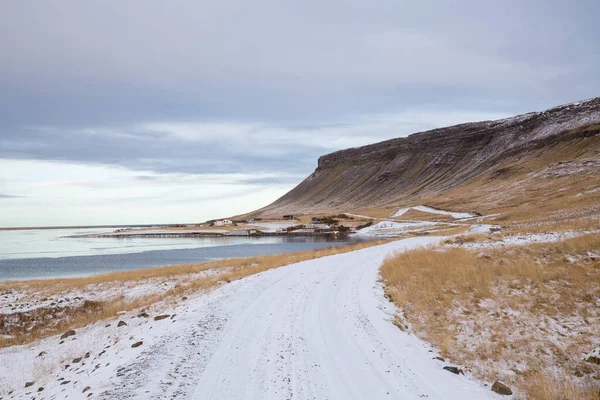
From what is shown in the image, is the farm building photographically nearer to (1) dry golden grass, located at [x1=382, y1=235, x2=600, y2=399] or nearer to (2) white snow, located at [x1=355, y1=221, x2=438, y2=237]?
(2) white snow, located at [x1=355, y1=221, x2=438, y2=237]

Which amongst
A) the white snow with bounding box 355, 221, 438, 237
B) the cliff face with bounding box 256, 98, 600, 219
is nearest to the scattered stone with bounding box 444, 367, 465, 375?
the white snow with bounding box 355, 221, 438, 237

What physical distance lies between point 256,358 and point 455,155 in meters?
174

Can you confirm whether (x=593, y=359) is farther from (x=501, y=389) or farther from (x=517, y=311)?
(x=517, y=311)

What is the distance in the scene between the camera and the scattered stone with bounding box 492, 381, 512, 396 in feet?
23.0

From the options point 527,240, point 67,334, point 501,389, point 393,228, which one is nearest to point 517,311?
point 501,389

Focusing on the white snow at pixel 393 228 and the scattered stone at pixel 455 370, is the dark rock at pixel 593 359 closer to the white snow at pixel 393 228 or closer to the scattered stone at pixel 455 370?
the scattered stone at pixel 455 370

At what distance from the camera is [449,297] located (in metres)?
13.7

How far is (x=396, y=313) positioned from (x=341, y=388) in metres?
6.19

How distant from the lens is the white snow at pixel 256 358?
23.0 feet

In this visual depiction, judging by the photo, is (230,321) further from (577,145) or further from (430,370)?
(577,145)

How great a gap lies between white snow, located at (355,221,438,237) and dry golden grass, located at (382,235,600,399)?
5092 cm

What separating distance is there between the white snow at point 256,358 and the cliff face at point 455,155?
122 metres

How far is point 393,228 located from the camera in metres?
77.0

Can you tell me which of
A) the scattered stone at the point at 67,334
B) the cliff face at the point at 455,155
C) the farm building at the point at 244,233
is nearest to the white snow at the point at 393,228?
the farm building at the point at 244,233
